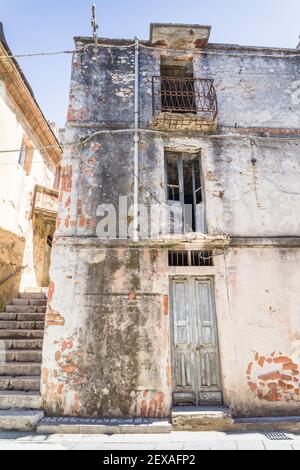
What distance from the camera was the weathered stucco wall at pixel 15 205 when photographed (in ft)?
30.4

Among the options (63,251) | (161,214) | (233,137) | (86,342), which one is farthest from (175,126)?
(86,342)

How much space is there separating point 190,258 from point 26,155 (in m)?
8.05

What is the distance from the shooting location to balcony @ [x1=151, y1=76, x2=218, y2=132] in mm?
7398

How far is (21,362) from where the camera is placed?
6711mm

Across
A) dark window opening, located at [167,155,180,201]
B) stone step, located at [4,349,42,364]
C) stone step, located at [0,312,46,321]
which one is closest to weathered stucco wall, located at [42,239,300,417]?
stone step, located at [4,349,42,364]

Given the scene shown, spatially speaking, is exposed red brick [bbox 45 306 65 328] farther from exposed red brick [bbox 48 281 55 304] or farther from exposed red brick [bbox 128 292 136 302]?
exposed red brick [bbox 128 292 136 302]

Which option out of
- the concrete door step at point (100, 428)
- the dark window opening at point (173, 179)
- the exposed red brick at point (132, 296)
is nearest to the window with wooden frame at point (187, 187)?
the dark window opening at point (173, 179)

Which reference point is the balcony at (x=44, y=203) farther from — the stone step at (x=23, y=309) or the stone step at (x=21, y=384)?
the stone step at (x=21, y=384)

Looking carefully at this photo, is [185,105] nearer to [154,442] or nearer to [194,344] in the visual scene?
[194,344]

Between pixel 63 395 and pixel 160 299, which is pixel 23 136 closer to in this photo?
pixel 160 299

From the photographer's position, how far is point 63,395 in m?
5.82

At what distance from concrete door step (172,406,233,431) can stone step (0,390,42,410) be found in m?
2.65

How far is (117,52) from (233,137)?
4.01 meters

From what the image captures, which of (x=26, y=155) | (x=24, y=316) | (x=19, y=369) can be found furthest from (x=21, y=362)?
(x=26, y=155)
